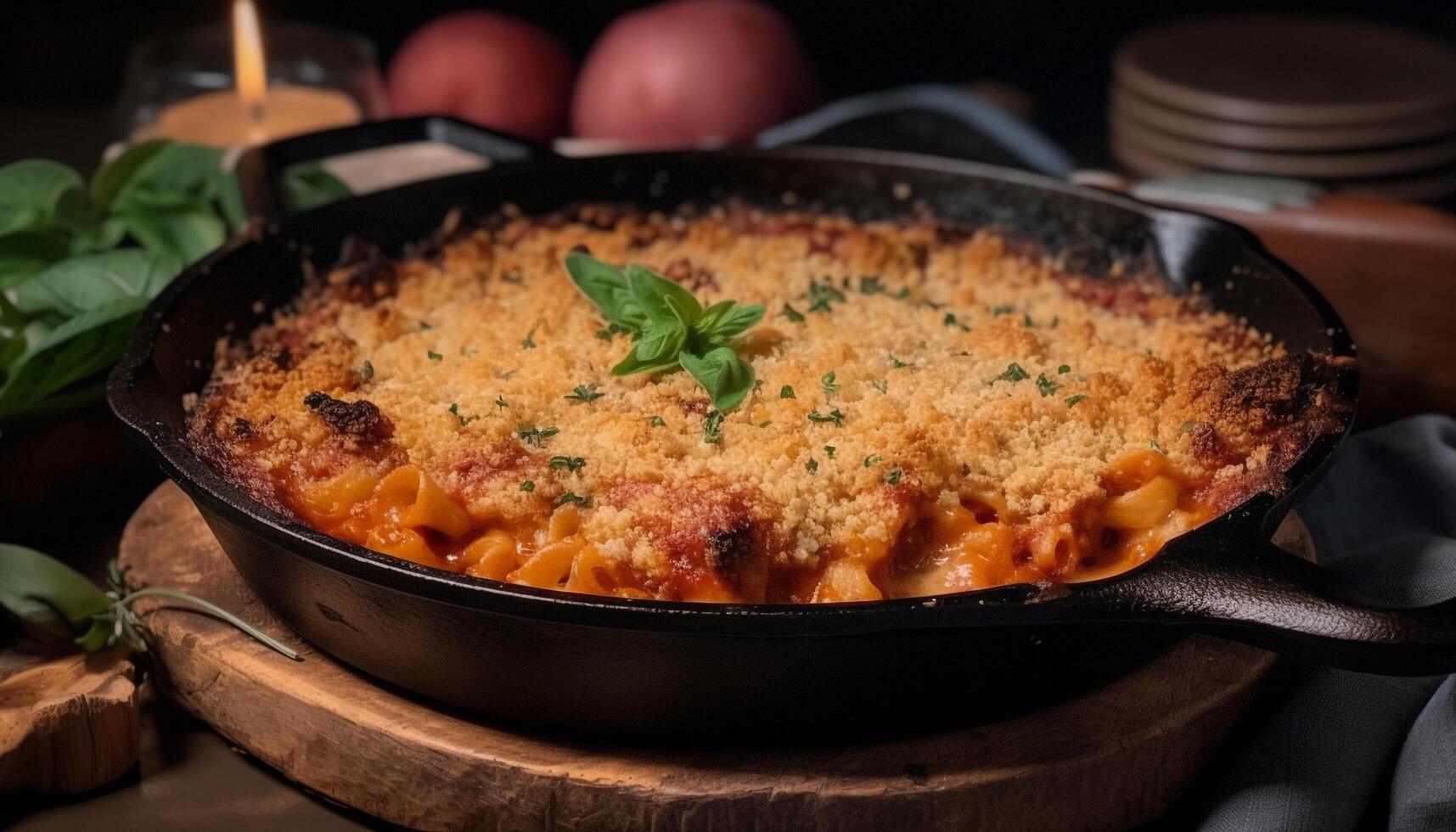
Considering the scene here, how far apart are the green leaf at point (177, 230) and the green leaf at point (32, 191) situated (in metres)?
0.13

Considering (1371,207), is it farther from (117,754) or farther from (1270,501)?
(117,754)

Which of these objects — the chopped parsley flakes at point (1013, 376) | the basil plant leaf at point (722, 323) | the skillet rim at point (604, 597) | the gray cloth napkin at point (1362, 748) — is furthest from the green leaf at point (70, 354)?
the gray cloth napkin at point (1362, 748)

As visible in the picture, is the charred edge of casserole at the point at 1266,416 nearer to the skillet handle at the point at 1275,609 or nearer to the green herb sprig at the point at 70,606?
the skillet handle at the point at 1275,609

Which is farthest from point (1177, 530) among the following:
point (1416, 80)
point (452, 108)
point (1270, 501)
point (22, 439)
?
point (452, 108)

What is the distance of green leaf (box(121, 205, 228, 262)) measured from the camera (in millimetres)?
2699

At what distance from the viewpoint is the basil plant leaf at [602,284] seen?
2309 millimetres

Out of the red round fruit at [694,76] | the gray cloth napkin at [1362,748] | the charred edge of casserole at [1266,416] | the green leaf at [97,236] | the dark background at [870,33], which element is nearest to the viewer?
the gray cloth napkin at [1362,748]

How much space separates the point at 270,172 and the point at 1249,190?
197 centimetres

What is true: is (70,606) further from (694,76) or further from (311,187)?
(694,76)

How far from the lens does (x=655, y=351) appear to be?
7.01 ft

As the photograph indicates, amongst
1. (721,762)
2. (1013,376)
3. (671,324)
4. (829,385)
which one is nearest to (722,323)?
(671,324)

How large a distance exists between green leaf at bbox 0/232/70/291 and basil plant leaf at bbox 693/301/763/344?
1270 mm

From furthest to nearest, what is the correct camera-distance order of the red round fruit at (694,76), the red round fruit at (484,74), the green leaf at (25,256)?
the red round fruit at (484,74), the red round fruit at (694,76), the green leaf at (25,256)

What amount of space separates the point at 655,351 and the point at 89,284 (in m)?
1.06
